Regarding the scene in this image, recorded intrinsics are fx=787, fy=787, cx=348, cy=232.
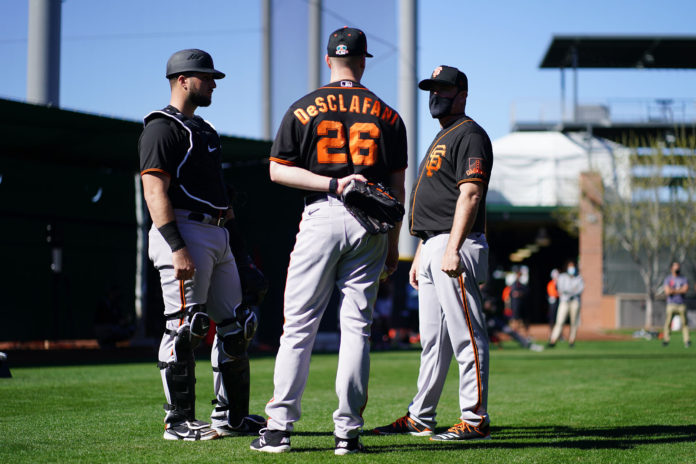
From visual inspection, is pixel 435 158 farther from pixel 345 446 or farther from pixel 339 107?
pixel 345 446

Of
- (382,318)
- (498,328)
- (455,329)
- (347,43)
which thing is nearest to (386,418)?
(455,329)

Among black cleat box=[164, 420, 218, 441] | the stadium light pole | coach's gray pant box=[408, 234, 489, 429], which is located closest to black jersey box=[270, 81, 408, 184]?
coach's gray pant box=[408, 234, 489, 429]

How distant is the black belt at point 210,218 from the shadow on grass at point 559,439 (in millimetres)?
1356

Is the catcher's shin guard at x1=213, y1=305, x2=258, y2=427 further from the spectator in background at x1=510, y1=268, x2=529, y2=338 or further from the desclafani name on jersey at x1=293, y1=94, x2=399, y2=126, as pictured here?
the spectator in background at x1=510, y1=268, x2=529, y2=338

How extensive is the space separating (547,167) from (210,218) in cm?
3392

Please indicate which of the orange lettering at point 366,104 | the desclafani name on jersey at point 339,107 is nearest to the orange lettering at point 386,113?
the desclafani name on jersey at point 339,107

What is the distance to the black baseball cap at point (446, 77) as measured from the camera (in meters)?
4.92

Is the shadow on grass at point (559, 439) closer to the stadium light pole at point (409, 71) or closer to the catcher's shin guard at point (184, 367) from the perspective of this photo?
the catcher's shin guard at point (184, 367)

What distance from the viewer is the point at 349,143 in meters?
4.18

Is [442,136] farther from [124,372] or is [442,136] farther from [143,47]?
[143,47]

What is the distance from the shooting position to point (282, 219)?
59.9 feet

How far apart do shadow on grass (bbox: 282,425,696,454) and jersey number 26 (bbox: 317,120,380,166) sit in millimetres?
1548

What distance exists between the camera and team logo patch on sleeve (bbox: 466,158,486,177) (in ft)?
15.3

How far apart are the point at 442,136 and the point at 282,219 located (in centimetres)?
1341
